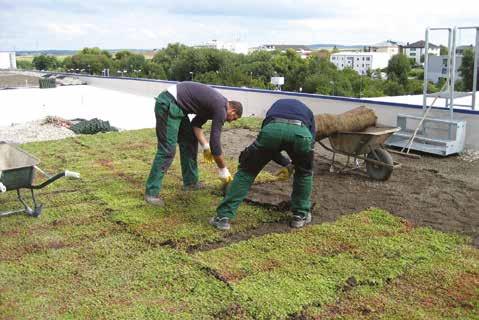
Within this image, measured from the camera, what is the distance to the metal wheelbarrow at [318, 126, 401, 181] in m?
5.93

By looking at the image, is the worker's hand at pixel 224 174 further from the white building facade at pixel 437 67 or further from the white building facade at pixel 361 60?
the white building facade at pixel 361 60

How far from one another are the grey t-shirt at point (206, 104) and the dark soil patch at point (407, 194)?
3.12 feet

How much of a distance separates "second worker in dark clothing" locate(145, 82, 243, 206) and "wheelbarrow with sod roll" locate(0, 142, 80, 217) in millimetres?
809

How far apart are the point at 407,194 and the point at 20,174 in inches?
159

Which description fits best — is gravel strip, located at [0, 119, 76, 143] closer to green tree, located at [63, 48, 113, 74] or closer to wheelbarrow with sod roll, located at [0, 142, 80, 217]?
wheelbarrow with sod roll, located at [0, 142, 80, 217]

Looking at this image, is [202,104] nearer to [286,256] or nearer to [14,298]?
[286,256]

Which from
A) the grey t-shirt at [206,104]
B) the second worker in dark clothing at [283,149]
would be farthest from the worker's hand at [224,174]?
the second worker in dark clothing at [283,149]

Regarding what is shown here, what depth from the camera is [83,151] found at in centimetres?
796

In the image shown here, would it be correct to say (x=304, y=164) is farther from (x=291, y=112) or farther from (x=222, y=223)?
(x=222, y=223)

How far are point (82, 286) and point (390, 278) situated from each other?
2.14m

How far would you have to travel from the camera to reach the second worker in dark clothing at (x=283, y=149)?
13.3ft

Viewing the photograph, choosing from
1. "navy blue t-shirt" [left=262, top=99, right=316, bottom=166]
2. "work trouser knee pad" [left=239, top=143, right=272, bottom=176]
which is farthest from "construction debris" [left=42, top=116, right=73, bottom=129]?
"navy blue t-shirt" [left=262, top=99, right=316, bottom=166]

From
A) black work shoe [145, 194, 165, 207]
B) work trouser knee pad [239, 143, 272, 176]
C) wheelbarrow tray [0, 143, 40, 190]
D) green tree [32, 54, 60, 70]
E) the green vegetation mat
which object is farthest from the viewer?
green tree [32, 54, 60, 70]

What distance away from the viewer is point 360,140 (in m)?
5.98
